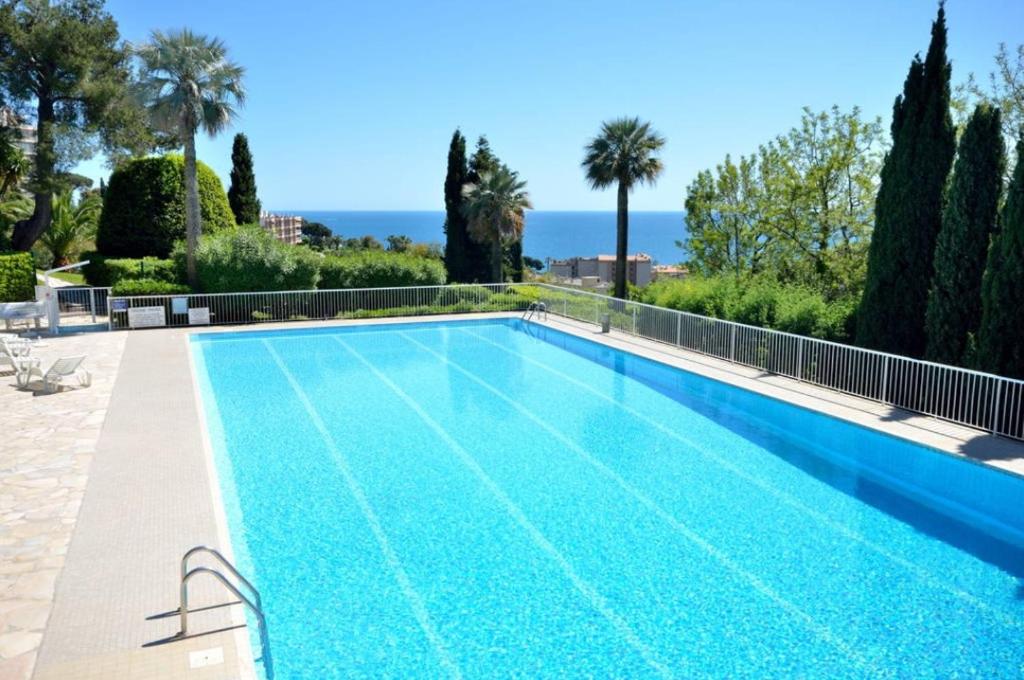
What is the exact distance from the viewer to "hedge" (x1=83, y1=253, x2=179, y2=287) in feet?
81.3

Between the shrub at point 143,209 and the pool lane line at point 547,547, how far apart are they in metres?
17.0

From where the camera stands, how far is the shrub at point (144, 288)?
71.3 ft

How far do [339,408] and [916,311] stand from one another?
402 inches

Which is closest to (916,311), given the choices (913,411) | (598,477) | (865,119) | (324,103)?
(913,411)

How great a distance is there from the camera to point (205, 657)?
5.51 meters

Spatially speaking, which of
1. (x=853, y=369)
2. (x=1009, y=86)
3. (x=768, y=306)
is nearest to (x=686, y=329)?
(x=768, y=306)

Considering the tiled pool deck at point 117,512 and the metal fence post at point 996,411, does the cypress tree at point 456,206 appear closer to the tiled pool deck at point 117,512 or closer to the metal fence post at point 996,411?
the tiled pool deck at point 117,512

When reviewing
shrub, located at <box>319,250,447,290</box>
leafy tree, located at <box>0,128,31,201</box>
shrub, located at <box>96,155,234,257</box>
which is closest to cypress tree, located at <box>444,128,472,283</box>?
shrub, located at <box>319,250,447,290</box>

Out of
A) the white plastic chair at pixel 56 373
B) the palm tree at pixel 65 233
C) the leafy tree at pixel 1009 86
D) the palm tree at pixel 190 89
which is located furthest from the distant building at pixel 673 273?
the palm tree at pixel 65 233

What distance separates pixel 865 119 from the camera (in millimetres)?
23500

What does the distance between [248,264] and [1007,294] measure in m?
18.8

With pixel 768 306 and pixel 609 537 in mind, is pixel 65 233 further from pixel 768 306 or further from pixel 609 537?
pixel 609 537

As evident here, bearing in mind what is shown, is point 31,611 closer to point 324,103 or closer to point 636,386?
point 636,386

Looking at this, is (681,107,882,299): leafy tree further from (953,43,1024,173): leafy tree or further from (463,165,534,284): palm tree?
(463,165,534,284): palm tree
